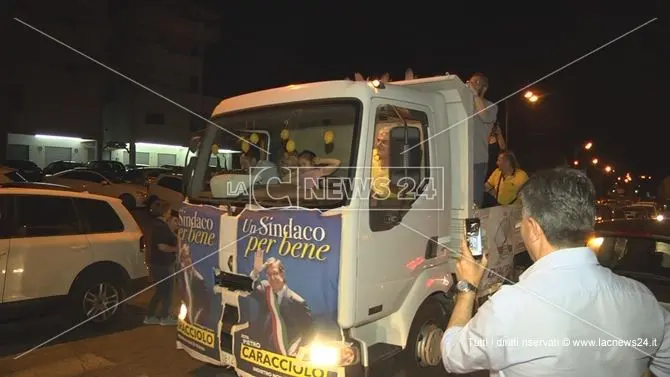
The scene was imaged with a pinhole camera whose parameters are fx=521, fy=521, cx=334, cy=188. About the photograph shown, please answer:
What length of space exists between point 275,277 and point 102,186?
53.0ft

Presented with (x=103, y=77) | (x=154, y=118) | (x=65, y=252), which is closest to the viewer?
(x=65, y=252)

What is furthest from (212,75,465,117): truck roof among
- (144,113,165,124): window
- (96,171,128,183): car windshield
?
(144,113,165,124): window

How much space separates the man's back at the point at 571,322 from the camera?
5.93 ft

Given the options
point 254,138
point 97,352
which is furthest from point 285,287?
point 97,352

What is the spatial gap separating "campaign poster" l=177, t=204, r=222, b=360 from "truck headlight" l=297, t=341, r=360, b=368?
92cm

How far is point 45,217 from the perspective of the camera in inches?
251

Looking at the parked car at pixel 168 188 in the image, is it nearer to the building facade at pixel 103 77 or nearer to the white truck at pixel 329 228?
the building facade at pixel 103 77

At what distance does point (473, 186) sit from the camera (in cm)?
496

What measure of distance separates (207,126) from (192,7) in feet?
124

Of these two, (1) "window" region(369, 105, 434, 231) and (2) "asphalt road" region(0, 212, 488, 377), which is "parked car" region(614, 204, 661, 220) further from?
(1) "window" region(369, 105, 434, 231)

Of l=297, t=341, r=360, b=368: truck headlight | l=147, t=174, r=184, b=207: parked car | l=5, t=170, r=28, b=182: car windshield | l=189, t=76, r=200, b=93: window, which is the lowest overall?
l=297, t=341, r=360, b=368: truck headlight

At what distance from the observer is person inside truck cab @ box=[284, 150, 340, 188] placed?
13.6 ft

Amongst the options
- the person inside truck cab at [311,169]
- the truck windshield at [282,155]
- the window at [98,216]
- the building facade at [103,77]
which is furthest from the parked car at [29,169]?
the person inside truck cab at [311,169]

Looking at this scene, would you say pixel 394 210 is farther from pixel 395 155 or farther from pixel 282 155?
pixel 282 155
